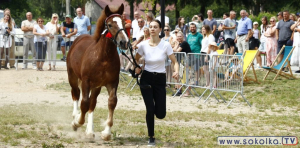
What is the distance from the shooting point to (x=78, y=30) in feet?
61.4

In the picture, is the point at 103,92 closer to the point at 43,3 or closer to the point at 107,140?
the point at 107,140

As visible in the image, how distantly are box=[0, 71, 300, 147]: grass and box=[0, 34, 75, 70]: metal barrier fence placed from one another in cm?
674

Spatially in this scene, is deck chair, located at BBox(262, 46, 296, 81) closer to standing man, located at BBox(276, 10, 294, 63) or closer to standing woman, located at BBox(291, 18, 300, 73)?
standing woman, located at BBox(291, 18, 300, 73)

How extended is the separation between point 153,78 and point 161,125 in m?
1.94

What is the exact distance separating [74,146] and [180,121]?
3.00m

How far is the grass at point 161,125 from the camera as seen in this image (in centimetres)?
801

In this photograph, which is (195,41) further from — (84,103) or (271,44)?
(84,103)

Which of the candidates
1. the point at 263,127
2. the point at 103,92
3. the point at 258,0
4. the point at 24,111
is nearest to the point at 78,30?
the point at 103,92

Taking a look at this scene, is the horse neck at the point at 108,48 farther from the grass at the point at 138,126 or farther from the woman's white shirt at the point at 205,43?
the woman's white shirt at the point at 205,43

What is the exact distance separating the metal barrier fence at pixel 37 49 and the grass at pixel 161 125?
6744 mm

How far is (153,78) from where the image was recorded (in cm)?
775

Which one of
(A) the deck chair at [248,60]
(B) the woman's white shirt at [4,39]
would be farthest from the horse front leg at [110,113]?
(B) the woman's white shirt at [4,39]

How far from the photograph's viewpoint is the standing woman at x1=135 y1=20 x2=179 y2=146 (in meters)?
7.73

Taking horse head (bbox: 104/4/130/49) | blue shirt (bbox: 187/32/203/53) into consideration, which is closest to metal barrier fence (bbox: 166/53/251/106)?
blue shirt (bbox: 187/32/203/53)
